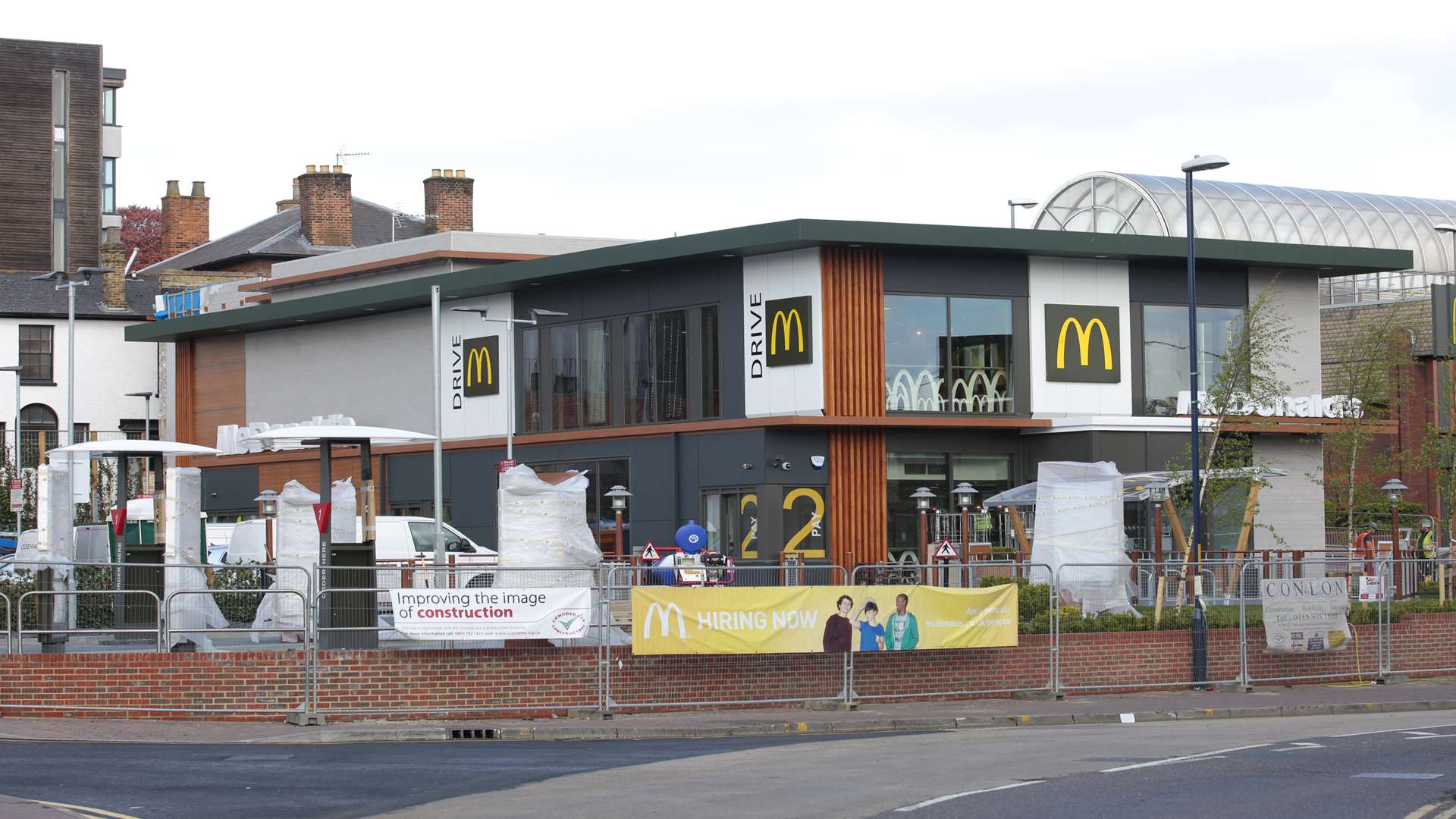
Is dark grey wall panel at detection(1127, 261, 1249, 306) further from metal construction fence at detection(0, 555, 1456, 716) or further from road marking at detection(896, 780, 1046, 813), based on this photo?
road marking at detection(896, 780, 1046, 813)

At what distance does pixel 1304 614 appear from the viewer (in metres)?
25.6

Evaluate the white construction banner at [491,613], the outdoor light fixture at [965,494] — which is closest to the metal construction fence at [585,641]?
the white construction banner at [491,613]

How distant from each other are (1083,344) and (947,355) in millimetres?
3240

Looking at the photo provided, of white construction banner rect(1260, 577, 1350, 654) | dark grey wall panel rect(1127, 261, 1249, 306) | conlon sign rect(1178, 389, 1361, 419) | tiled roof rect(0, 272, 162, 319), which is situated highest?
tiled roof rect(0, 272, 162, 319)

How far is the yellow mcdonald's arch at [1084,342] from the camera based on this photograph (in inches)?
1540

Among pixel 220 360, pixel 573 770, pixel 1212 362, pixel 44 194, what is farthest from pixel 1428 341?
pixel 44 194

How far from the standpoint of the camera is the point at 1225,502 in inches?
1368

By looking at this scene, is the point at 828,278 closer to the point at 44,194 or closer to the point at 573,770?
the point at 573,770

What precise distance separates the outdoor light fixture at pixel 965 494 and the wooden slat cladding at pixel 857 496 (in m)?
1.59

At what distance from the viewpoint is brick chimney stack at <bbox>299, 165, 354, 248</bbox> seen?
6838cm

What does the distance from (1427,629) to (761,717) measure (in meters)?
12.0

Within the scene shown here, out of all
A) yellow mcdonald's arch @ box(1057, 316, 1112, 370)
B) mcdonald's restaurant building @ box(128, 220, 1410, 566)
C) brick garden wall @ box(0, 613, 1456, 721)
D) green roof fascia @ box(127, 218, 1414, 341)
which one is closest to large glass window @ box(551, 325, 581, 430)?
mcdonald's restaurant building @ box(128, 220, 1410, 566)

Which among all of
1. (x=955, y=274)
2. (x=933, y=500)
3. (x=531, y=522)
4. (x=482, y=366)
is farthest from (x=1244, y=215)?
(x=531, y=522)

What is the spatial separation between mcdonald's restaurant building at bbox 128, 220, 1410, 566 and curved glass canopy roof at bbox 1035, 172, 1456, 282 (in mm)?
11739
